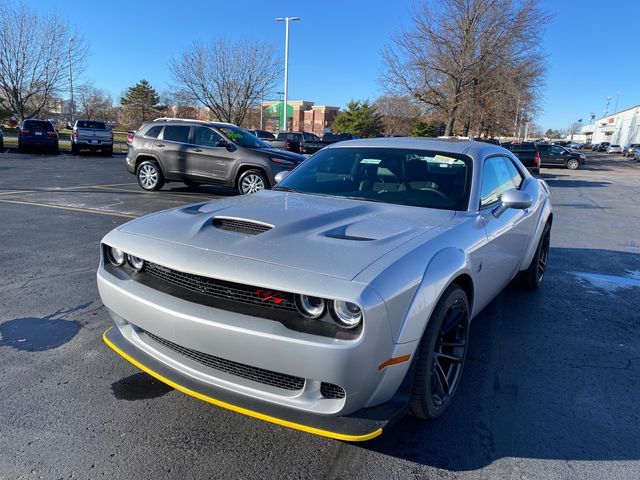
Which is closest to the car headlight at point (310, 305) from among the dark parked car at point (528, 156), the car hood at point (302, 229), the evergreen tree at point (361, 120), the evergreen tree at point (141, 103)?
the car hood at point (302, 229)

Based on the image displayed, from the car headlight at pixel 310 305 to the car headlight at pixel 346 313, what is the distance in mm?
66

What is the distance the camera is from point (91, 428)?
8.38 feet

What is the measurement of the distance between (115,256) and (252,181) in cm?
794

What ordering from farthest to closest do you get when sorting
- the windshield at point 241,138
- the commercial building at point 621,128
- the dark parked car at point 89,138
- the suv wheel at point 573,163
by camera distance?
the commercial building at point 621,128, the suv wheel at point 573,163, the dark parked car at point 89,138, the windshield at point 241,138

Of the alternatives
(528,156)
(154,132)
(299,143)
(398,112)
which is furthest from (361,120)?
(154,132)

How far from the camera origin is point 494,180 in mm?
3934

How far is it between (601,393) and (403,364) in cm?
174

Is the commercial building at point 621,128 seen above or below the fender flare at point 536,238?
above

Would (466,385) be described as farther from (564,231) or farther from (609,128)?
(609,128)

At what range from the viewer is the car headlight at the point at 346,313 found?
2.08 metres

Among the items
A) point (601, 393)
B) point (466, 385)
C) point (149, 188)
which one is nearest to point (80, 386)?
point (466, 385)

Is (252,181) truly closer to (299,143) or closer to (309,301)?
(309,301)

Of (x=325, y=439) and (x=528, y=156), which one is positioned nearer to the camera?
(x=325, y=439)

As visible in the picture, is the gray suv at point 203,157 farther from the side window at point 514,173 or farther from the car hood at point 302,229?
the car hood at point 302,229
